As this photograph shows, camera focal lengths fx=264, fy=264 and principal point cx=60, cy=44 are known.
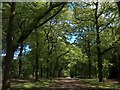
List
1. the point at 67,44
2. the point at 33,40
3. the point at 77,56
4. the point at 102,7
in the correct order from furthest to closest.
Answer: the point at 77,56, the point at 67,44, the point at 102,7, the point at 33,40

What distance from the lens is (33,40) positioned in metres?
24.9

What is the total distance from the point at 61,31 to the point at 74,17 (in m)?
5.95

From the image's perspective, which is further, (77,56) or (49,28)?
(77,56)

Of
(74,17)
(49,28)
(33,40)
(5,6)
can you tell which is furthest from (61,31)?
(5,6)

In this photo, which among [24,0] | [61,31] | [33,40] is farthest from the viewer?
[61,31]

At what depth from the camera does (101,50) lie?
98.3ft

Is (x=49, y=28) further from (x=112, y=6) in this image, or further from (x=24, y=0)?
(x=24, y=0)

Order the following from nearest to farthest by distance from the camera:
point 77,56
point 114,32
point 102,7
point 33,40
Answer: point 33,40, point 102,7, point 114,32, point 77,56

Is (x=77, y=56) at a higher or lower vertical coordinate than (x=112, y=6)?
lower

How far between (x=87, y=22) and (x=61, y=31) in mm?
7192

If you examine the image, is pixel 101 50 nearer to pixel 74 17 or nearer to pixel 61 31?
pixel 74 17

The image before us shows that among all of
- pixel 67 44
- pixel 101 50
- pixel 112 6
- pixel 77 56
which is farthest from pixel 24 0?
pixel 77 56

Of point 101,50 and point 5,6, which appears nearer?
point 5,6

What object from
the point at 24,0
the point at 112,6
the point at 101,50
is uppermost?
the point at 112,6
